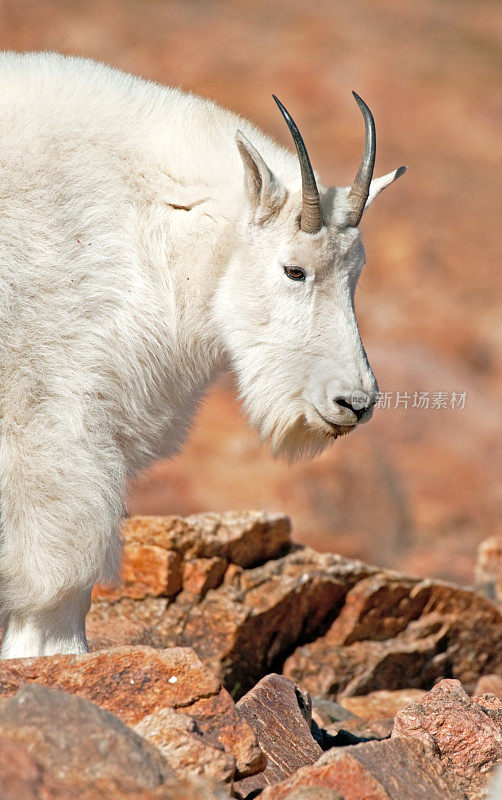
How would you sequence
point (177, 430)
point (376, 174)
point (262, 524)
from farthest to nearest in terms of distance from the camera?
point (376, 174), point (262, 524), point (177, 430)

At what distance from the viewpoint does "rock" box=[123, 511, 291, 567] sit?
5.44 metres

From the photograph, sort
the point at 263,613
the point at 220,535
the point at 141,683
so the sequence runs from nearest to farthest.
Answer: the point at 141,683 → the point at 263,613 → the point at 220,535

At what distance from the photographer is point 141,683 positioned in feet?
9.63

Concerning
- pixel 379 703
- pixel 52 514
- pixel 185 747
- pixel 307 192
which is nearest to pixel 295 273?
pixel 307 192

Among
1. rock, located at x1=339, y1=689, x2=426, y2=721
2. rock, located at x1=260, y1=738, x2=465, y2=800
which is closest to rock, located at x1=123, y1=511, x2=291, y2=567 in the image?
rock, located at x1=339, y1=689, x2=426, y2=721

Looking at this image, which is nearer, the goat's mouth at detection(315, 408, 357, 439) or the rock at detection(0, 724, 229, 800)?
the rock at detection(0, 724, 229, 800)

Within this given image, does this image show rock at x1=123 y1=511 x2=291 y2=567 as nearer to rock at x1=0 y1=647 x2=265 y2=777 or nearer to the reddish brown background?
rock at x1=0 y1=647 x2=265 y2=777

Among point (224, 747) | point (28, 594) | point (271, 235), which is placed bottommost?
point (28, 594)

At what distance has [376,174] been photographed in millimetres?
15461

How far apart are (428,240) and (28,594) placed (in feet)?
44.1

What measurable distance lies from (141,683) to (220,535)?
263 centimetres

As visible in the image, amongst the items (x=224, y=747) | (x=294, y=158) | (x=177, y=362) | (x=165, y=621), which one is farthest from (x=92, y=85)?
(x=165, y=621)

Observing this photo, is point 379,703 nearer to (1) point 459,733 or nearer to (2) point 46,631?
(1) point 459,733

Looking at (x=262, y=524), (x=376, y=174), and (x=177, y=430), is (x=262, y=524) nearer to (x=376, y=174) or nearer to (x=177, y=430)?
(x=177, y=430)
